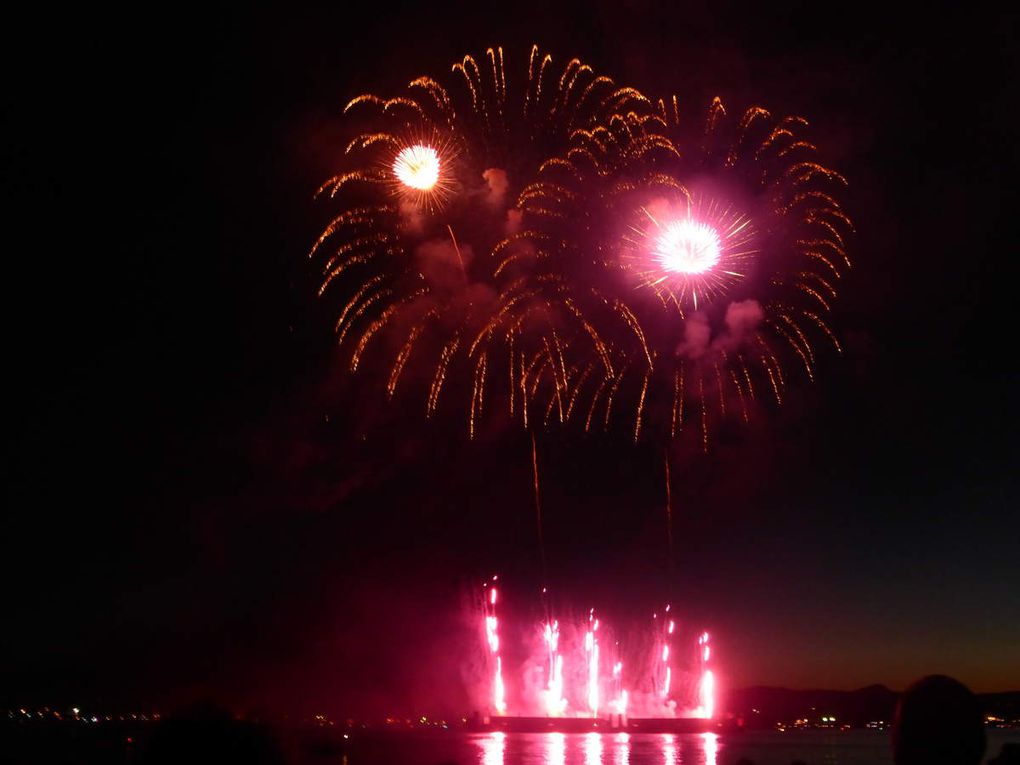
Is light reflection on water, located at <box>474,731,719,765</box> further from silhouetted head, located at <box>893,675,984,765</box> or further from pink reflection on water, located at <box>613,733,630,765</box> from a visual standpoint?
silhouetted head, located at <box>893,675,984,765</box>

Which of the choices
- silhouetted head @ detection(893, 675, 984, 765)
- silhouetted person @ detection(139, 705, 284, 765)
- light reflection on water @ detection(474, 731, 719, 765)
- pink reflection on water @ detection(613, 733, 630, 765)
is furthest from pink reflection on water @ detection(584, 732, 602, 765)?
silhouetted person @ detection(139, 705, 284, 765)

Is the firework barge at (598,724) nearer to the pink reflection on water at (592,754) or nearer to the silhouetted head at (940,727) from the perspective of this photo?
the pink reflection on water at (592,754)

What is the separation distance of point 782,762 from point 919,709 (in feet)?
251

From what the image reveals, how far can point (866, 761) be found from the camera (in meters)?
80.7

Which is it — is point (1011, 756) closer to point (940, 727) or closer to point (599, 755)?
point (940, 727)

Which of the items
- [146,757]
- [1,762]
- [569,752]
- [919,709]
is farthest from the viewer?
[569,752]

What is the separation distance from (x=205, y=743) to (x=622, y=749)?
81289mm

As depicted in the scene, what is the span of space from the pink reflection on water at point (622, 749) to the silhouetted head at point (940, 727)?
59223mm

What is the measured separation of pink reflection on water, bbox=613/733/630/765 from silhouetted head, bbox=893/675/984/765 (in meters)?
59.2

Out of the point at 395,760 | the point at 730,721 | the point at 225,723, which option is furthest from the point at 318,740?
the point at 730,721

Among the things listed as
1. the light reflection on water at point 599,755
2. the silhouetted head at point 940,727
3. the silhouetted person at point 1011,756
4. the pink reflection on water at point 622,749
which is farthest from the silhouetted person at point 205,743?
the pink reflection on water at point 622,749

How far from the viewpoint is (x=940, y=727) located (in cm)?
330

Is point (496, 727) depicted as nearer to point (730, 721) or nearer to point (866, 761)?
point (730, 721)

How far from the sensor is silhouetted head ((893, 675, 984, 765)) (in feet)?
10.8
